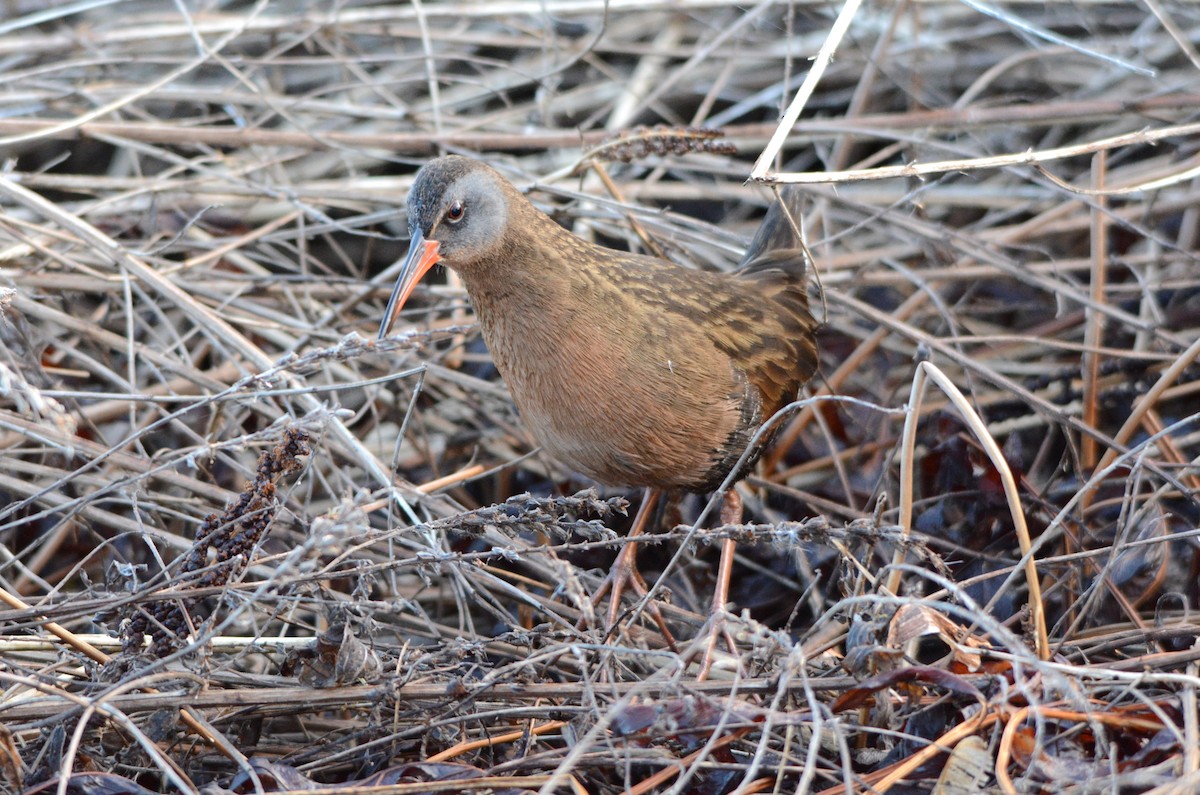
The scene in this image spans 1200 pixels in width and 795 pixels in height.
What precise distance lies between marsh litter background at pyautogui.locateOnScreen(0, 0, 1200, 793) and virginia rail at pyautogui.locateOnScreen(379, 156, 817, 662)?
22 cm

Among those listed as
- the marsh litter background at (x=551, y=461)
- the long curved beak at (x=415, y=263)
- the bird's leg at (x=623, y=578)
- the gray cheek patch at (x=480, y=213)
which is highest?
the gray cheek patch at (x=480, y=213)

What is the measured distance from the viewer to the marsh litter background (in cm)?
201

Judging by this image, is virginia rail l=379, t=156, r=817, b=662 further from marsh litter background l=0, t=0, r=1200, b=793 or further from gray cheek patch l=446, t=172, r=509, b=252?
marsh litter background l=0, t=0, r=1200, b=793

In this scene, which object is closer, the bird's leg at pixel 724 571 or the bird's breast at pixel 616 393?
the bird's leg at pixel 724 571

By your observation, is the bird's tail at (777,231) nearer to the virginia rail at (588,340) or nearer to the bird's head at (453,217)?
the virginia rail at (588,340)

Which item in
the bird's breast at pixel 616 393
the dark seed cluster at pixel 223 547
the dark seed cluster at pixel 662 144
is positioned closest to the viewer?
the dark seed cluster at pixel 223 547

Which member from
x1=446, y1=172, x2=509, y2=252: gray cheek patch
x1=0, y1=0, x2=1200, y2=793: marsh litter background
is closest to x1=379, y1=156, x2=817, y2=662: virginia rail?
x1=446, y1=172, x2=509, y2=252: gray cheek patch

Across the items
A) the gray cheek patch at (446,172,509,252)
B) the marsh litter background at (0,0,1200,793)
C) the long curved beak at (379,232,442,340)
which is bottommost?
the marsh litter background at (0,0,1200,793)

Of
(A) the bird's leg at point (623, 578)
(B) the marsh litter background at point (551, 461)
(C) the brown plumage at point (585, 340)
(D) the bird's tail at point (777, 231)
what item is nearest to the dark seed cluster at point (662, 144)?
(B) the marsh litter background at point (551, 461)

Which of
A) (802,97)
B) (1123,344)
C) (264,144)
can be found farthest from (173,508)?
(1123,344)

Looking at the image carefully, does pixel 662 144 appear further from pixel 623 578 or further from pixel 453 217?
pixel 623 578

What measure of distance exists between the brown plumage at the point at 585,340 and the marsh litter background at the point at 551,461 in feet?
0.72

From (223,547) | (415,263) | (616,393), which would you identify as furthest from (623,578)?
(223,547)

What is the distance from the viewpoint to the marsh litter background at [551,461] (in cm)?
201
